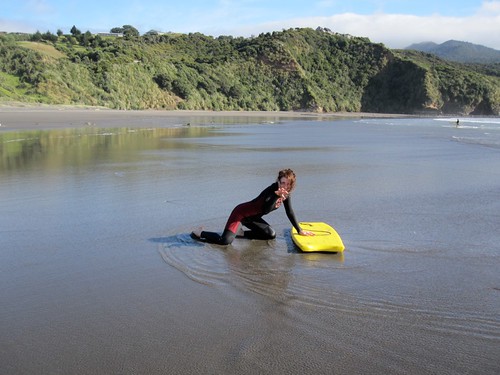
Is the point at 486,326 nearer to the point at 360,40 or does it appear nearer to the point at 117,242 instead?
the point at 117,242

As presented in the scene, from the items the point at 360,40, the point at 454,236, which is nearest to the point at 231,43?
the point at 360,40

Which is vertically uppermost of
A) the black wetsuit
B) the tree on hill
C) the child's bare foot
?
the tree on hill

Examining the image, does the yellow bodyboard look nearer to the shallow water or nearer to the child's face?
the shallow water

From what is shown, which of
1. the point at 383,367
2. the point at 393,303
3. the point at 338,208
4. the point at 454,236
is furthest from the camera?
the point at 338,208

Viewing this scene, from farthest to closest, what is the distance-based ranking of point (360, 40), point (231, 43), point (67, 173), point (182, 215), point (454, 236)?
point (360, 40) → point (231, 43) → point (67, 173) → point (182, 215) → point (454, 236)

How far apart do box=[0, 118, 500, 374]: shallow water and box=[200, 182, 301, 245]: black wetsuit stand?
17cm

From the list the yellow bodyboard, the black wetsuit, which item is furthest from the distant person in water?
the yellow bodyboard

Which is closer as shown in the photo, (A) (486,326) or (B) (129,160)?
(A) (486,326)

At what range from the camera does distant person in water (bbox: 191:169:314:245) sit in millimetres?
5922

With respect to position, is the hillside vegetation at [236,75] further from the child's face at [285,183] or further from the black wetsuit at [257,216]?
the child's face at [285,183]

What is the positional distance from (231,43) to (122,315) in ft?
326

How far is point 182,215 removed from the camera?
7.28 metres

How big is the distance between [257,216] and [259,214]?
4 cm

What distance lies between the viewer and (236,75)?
81625mm
